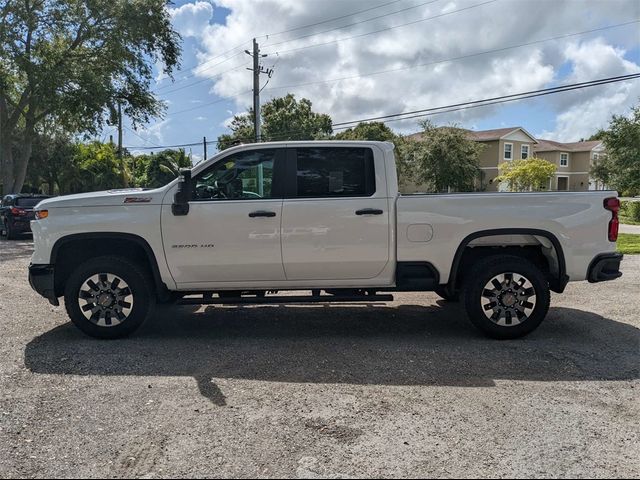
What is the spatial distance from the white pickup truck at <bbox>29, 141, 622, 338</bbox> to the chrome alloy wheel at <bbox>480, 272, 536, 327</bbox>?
0.01 metres

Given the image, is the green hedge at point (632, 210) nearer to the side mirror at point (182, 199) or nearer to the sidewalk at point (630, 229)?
the sidewalk at point (630, 229)

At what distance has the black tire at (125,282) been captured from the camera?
17.7ft

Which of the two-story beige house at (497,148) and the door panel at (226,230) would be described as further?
the two-story beige house at (497,148)

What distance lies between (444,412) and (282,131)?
1856 inches

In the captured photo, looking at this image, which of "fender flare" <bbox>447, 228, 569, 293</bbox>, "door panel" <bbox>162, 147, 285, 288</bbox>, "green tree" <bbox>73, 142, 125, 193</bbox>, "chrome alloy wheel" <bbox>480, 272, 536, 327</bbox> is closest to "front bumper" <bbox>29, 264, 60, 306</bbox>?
"door panel" <bbox>162, 147, 285, 288</bbox>

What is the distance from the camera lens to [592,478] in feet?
9.67

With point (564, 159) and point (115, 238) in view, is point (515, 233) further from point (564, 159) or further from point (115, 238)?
point (564, 159)

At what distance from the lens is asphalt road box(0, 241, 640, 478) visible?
10.3 ft

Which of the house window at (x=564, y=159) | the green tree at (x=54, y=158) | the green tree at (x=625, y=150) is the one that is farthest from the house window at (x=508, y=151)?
the green tree at (x=54, y=158)

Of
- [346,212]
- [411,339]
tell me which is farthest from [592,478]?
[346,212]

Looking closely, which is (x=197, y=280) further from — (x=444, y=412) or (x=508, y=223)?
(x=508, y=223)

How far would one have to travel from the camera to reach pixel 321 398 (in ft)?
13.3

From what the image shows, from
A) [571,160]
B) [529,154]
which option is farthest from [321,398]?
[571,160]

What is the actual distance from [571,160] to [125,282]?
60.9 metres
